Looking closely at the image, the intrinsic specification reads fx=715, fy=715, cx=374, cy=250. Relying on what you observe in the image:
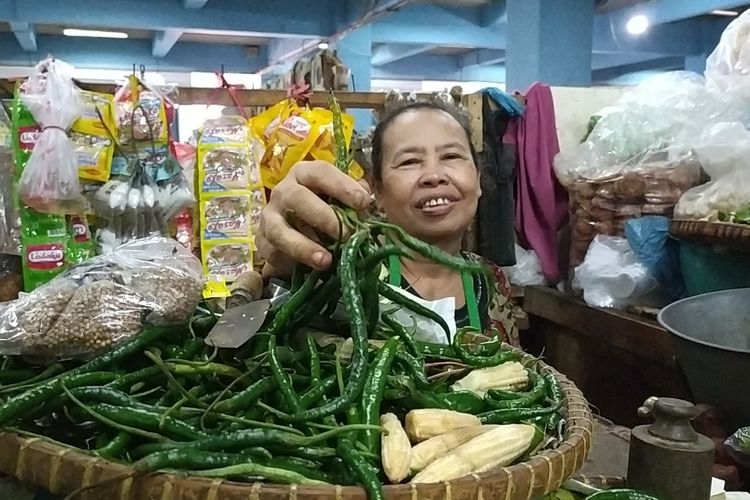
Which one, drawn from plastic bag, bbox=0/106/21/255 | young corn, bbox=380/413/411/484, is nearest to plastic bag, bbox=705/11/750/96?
young corn, bbox=380/413/411/484

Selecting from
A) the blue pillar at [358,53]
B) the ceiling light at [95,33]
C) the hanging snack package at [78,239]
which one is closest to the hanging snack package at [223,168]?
the hanging snack package at [78,239]

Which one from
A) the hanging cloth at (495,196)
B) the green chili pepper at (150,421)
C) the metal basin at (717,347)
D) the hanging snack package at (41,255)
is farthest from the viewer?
the hanging cloth at (495,196)

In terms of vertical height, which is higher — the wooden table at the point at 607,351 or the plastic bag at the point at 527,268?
the plastic bag at the point at 527,268

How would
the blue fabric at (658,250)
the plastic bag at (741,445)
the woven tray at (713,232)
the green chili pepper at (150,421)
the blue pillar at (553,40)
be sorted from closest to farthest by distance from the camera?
the green chili pepper at (150,421)
the plastic bag at (741,445)
the woven tray at (713,232)
the blue fabric at (658,250)
the blue pillar at (553,40)

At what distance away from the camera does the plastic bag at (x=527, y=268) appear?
3445 mm

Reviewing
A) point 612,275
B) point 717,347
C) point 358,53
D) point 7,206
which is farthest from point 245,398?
point 358,53

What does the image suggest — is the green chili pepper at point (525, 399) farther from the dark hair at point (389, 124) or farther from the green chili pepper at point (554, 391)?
the dark hair at point (389, 124)

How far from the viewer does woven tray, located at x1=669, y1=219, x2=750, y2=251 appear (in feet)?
7.23

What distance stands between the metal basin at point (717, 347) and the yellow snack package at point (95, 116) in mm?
2015

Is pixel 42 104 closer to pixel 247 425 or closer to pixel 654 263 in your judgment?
pixel 247 425

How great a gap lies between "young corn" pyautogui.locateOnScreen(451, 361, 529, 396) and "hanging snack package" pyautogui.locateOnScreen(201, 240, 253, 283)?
192 centimetres

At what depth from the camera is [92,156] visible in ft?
8.55

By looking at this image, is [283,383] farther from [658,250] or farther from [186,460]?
[658,250]

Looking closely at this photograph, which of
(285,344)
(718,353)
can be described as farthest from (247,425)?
(718,353)
